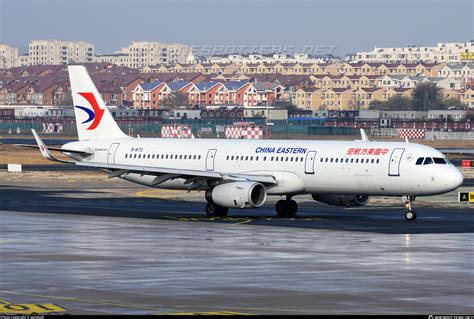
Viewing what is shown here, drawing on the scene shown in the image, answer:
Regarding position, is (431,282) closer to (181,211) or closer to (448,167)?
(448,167)

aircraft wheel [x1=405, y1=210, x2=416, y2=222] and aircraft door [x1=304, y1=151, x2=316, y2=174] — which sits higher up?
aircraft door [x1=304, y1=151, x2=316, y2=174]

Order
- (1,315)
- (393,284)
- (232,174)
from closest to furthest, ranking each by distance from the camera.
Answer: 1. (1,315)
2. (393,284)
3. (232,174)

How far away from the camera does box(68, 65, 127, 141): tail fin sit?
231 feet

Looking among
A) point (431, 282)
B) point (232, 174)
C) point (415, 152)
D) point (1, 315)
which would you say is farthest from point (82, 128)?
point (1, 315)

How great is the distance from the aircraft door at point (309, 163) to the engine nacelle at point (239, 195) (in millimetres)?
2324

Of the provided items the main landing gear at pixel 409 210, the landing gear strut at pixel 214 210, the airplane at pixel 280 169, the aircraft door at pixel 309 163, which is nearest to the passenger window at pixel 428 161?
the airplane at pixel 280 169

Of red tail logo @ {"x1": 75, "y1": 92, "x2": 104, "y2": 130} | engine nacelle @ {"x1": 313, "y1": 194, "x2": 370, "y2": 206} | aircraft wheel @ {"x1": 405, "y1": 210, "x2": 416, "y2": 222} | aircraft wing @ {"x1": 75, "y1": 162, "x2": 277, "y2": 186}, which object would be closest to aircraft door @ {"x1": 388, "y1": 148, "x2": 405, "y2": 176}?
aircraft wheel @ {"x1": 405, "y1": 210, "x2": 416, "y2": 222}

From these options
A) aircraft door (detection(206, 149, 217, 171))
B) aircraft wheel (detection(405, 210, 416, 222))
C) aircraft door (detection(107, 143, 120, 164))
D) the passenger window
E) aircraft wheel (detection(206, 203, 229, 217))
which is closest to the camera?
the passenger window

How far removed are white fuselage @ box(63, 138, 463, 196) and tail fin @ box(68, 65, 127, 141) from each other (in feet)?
8.96

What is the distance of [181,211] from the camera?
65.7 metres

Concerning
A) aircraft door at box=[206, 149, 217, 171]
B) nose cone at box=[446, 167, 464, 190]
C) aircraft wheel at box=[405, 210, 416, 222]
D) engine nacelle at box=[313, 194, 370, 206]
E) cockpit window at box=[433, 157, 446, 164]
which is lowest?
aircraft wheel at box=[405, 210, 416, 222]

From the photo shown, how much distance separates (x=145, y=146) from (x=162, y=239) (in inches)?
731

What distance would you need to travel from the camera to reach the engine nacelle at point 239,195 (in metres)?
59.1

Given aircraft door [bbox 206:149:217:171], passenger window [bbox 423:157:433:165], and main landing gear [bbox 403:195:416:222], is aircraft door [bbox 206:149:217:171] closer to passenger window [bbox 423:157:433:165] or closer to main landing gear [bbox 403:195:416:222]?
main landing gear [bbox 403:195:416:222]
